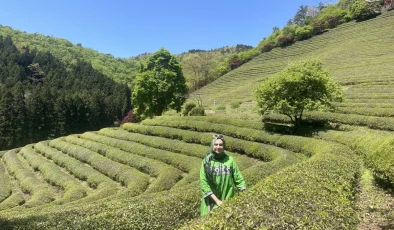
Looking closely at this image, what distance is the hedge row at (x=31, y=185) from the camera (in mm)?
20859

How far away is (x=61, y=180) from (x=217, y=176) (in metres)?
22.1

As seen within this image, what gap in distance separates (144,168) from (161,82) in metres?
26.0

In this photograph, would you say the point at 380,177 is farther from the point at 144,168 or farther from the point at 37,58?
the point at 37,58

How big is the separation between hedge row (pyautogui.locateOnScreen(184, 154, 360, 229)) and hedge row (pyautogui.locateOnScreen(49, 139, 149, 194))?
42.3 ft

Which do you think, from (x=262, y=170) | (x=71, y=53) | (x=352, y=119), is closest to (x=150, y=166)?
(x=262, y=170)

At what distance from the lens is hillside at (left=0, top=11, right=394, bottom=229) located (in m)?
5.76

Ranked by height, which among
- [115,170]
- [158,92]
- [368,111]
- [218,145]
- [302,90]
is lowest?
[115,170]

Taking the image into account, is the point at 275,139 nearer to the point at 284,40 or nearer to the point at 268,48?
the point at 284,40

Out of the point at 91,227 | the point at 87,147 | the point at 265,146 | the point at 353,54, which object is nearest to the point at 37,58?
the point at 87,147

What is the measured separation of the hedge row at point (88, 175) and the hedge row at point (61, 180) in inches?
29.6

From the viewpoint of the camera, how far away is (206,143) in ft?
83.8

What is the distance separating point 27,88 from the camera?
7769cm

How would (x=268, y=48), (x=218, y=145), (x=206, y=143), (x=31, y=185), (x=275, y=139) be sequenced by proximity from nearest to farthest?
(x=218, y=145) → (x=275, y=139) → (x=31, y=185) → (x=206, y=143) → (x=268, y=48)

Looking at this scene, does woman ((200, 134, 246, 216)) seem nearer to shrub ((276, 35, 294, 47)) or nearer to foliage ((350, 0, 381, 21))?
foliage ((350, 0, 381, 21))
